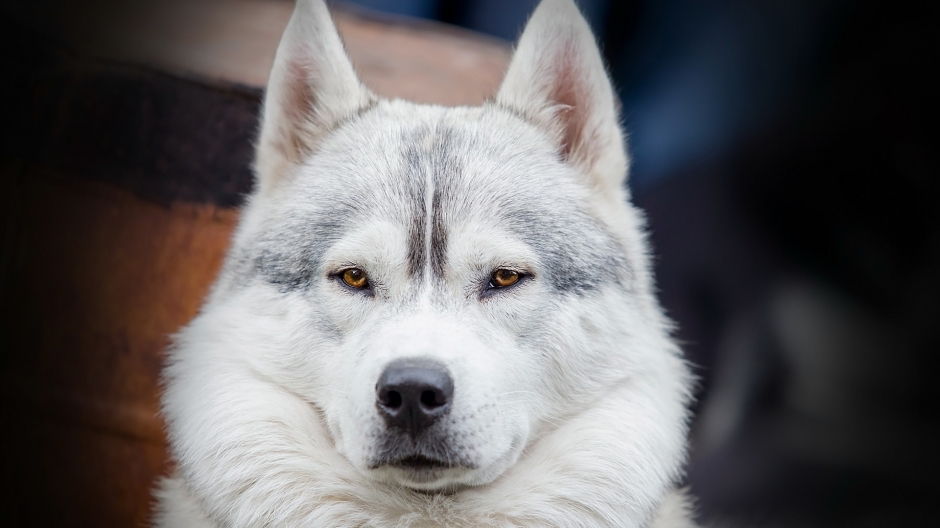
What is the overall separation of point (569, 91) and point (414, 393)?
4.93ft

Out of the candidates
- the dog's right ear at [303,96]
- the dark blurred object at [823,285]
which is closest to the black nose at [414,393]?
the dog's right ear at [303,96]

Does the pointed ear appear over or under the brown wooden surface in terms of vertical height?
over

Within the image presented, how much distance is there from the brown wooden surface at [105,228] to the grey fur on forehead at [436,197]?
0.52 metres

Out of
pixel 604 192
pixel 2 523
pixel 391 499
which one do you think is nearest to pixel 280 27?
pixel 604 192

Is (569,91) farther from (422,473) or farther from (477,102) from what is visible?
(422,473)

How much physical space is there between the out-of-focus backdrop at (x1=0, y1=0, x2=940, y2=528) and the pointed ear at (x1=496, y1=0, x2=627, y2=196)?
0.48m

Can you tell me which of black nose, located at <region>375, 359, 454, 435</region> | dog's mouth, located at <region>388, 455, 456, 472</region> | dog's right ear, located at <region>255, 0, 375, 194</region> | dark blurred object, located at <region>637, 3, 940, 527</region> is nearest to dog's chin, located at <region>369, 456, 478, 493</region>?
dog's mouth, located at <region>388, 455, 456, 472</region>

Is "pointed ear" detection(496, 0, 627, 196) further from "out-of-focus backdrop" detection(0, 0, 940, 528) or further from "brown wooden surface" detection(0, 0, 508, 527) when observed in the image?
"out-of-focus backdrop" detection(0, 0, 940, 528)

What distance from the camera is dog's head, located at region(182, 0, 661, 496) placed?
1959 mm

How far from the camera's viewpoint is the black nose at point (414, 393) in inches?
71.0

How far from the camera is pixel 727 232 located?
4008mm

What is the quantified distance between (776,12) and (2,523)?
173 inches

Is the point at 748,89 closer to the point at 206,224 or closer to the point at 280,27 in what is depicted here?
the point at 280,27

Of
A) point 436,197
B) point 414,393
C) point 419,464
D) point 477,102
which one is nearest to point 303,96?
point 436,197
